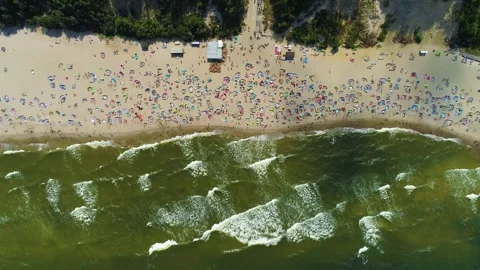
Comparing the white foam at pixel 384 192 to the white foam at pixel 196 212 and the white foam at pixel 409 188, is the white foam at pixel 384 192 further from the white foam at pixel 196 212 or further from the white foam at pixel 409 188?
the white foam at pixel 196 212

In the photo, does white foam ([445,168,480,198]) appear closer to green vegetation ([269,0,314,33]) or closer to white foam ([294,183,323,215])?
white foam ([294,183,323,215])

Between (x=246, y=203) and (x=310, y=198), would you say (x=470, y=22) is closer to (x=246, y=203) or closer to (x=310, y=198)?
(x=310, y=198)

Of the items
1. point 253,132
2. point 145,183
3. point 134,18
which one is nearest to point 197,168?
point 145,183

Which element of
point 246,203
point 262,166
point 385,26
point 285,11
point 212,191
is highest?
point 285,11

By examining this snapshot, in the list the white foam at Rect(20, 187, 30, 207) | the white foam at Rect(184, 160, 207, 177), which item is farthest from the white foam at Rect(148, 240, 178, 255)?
the white foam at Rect(20, 187, 30, 207)

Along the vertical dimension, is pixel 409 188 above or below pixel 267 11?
below

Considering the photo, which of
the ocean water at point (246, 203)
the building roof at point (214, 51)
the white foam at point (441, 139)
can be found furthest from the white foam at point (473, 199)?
the building roof at point (214, 51)
